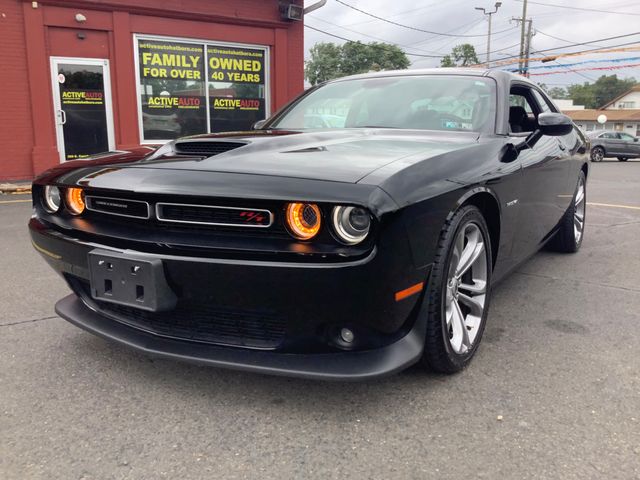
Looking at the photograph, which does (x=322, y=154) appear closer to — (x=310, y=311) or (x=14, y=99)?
(x=310, y=311)

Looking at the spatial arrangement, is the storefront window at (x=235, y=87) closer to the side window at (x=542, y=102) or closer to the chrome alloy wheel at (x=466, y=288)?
the side window at (x=542, y=102)

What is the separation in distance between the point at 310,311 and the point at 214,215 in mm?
491

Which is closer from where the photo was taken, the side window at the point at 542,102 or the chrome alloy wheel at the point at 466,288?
the chrome alloy wheel at the point at 466,288

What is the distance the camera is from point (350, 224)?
6.25 ft

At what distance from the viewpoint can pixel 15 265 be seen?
437 centimetres

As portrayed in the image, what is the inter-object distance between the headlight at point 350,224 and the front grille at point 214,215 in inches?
9.4

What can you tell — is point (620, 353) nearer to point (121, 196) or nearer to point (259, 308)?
point (259, 308)

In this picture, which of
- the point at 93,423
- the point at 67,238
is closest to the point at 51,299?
the point at 67,238

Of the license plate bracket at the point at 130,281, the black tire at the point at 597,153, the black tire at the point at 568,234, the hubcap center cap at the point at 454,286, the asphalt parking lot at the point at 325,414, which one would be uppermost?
the license plate bracket at the point at 130,281

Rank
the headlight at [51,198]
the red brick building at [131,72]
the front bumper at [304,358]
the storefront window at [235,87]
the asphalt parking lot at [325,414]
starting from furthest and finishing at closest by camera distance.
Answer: the storefront window at [235,87]
the red brick building at [131,72]
the headlight at [51,198]
the front bumper at [304,358]
the asphalt parking lot at [325,414]

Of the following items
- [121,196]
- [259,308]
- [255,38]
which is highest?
[255,38]

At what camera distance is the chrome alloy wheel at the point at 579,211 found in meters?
4.84

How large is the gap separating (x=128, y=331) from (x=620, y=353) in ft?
7.63

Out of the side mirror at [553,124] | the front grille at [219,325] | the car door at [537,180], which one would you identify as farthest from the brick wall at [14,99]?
the side mirror at [553,124]
